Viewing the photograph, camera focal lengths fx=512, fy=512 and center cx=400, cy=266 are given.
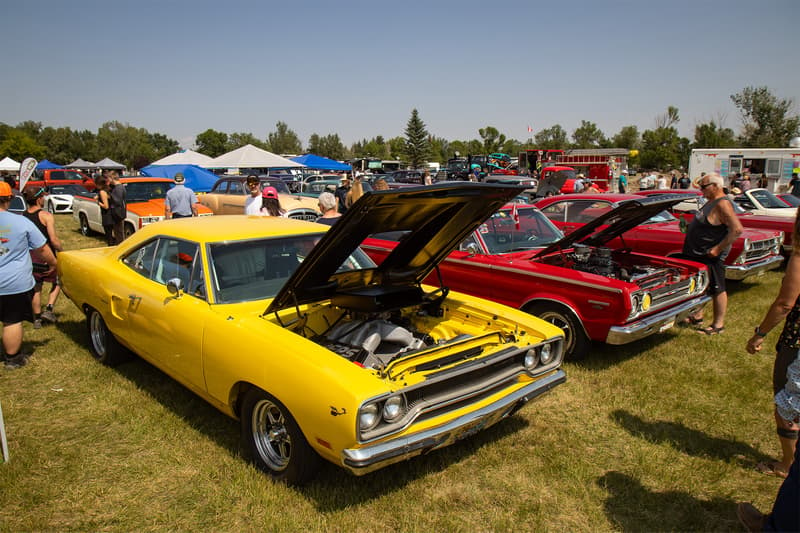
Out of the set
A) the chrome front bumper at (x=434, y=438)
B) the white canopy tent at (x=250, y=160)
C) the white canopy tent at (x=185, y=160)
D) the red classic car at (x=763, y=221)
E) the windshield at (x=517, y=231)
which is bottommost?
the chrome front bumper at (x=434, y=438)

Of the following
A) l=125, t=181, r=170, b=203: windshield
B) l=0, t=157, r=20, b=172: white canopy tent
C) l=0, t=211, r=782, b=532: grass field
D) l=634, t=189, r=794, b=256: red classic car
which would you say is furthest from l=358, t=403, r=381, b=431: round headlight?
l=0, t=157, r=20, b=172: white canopy tent

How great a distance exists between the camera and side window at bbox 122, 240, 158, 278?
4.39 metres

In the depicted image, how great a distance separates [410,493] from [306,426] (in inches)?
35.0

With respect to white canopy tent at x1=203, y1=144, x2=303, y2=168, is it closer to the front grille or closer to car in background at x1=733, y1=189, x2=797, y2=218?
the front grille

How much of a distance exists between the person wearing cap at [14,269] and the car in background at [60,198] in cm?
1859

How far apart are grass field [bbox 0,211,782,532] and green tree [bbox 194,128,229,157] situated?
10759 cm

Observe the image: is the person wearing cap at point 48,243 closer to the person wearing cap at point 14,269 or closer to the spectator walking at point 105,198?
the person wearing cap at point 14,269

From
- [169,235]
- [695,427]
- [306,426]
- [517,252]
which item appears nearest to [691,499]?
[695,427]

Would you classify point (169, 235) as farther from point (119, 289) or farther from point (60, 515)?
point (60, 515)

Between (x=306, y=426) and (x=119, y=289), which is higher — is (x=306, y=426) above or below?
below

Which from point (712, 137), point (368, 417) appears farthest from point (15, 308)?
point (712, 137)

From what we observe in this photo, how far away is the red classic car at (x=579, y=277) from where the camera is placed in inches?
192

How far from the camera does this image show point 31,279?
4926mm

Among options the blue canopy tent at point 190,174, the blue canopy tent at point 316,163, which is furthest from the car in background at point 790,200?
the blue canopy tent at point 316,163
